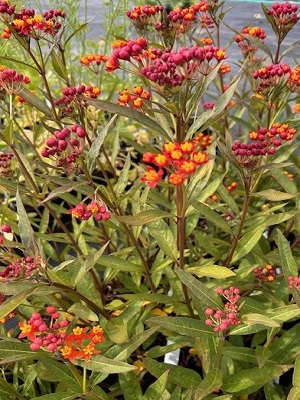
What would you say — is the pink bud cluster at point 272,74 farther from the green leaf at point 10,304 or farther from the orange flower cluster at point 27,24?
the green leaf at point 10,304

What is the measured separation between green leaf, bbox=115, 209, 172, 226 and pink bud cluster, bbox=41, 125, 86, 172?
0.19 metres

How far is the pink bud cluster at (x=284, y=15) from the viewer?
4.95 feet

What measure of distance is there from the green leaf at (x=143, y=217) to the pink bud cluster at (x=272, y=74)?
0.57 metres

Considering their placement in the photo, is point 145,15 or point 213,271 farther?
point 145,15

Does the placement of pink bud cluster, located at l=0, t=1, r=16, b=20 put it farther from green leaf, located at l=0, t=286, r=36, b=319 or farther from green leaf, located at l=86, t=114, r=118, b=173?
green leaf, located at l=0, t=286, r=36, b=319

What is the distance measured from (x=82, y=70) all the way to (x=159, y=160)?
2.19m

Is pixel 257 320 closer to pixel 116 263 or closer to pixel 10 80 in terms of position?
pixel 116 263

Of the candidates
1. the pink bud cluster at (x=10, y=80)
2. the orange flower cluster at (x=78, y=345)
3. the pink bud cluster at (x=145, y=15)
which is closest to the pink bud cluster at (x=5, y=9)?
the pink bud cluster at (x=10, y=80)

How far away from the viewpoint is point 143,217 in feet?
3.59

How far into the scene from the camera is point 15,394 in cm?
128

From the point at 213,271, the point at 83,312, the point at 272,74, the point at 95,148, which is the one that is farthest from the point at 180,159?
the point at 272,74

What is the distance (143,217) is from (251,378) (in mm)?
501

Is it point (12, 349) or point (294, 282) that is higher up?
point (294, 282)

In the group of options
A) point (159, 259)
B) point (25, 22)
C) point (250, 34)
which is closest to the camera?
point (25, 22)
